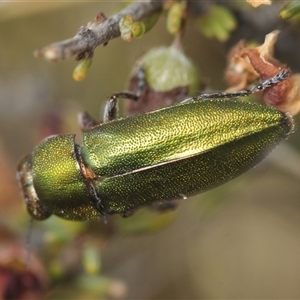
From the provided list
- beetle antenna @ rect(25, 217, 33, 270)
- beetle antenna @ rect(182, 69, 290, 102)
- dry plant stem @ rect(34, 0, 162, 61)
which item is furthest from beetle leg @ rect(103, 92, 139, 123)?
beetle antenna @ rect(25, 217, 33, 270)

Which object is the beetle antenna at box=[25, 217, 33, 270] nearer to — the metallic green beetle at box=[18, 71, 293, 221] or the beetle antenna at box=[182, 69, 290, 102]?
the metallic green beetle at box=[18, 71, 293, 221]

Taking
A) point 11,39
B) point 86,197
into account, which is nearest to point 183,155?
point 86,197

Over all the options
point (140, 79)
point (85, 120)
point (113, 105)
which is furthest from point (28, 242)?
point (140, 79)

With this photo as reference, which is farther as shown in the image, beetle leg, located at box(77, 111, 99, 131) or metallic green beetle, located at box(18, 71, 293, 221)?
beetle leg, located at box(77, 111, 99, 131)

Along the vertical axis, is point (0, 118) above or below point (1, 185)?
above

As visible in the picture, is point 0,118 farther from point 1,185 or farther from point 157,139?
point 157,139

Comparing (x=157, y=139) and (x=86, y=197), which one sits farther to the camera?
(x=86, y=197)

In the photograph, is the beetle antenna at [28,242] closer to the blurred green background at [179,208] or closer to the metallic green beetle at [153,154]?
the blurred green background at [179,208]

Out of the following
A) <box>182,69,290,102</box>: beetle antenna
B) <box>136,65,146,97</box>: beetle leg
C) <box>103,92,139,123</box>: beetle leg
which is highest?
<box>136,65,146,97</box>: beetle leg
